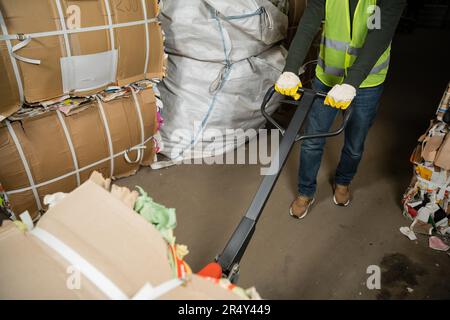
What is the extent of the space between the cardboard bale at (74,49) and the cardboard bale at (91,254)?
3.06 ft

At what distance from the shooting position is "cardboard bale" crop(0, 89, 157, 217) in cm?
161

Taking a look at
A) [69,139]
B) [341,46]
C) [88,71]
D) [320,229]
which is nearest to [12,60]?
[88,71]

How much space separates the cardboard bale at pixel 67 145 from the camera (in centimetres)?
161

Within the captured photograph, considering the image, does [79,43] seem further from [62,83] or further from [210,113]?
[210,113]

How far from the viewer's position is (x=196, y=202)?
2012 mm

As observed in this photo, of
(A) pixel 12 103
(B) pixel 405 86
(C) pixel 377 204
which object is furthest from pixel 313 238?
(B) pixel 405 86

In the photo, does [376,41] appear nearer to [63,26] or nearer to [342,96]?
[342,96]

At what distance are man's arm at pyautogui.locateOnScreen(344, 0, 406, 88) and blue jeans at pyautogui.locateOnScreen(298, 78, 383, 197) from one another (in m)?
0.19

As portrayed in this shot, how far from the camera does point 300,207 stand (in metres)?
1.92

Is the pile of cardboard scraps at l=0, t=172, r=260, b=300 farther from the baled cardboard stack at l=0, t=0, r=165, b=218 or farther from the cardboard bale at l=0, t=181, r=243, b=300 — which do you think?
the baled cardboard stack at l=0, t=0, r=165, b=218

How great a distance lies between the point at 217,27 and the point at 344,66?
814 mm

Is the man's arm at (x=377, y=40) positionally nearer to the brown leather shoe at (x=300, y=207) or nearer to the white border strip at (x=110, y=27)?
the brown leather shoe at (x=300, y=207)

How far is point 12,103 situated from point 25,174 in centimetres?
34

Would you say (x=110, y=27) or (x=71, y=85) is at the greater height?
(x=110, y=27)
